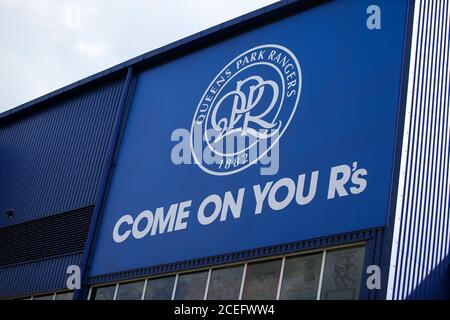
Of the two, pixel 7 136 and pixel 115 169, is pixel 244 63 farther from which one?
pixel 7 136

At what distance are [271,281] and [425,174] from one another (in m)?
5.40

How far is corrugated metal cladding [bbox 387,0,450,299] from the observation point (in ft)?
69.9

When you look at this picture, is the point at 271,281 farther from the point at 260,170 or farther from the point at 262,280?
the point at 260,170

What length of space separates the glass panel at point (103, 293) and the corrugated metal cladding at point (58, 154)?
3733mm

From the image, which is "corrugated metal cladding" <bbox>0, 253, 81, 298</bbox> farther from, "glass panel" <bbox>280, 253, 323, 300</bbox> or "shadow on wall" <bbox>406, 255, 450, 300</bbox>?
"shadow on wall" <bbox>406, 255, 450, 300</bbox>

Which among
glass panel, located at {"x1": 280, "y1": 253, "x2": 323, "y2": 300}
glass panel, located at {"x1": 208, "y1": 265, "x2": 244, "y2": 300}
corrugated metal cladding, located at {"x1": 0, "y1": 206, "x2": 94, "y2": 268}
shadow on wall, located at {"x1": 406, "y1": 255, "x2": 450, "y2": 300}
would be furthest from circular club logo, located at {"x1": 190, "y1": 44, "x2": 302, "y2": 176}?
shadow on wall, located at {"x1": 406, "y1": 255, "x2": 450, "y2": 300}

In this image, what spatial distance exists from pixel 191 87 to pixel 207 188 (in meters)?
4.87

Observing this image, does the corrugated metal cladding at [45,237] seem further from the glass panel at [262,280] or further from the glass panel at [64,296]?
the glass panel at [262,280]

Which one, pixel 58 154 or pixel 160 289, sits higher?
pixel 58 154

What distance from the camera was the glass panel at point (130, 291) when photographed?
26938mm

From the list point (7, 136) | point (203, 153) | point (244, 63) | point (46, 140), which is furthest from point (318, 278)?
point (7, 136)

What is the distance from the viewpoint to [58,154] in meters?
33.8

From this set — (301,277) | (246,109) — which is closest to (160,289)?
(301,277)

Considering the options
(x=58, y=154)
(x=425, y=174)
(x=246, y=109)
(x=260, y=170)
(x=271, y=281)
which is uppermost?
(x=58, y=154)
